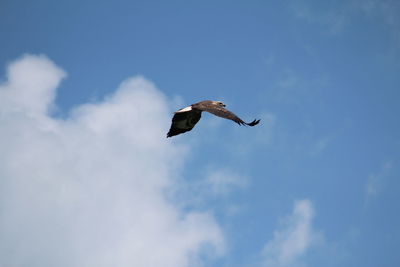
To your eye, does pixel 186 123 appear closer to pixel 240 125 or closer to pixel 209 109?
pixel 209 109

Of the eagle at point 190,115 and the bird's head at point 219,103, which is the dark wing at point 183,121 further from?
the bird's head at point 219,103

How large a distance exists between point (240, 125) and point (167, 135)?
25.3 feet

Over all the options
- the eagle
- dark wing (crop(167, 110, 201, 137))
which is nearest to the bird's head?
the eagle

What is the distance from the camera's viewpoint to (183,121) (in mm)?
33094

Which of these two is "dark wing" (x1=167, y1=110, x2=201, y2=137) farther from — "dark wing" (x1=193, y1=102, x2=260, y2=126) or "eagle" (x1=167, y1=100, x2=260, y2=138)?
"dark wing" (x1=193, y1=102, x2=260, y2=126)

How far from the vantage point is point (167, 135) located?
1330 inches

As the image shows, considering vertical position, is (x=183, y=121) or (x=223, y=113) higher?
(x=183, y=121)

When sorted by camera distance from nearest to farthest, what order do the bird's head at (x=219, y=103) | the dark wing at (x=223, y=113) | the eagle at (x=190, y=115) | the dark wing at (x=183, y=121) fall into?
the dark wing at (x=223, y=113) < the eagle at (x=190, y=115) < the bird's head at (x=219, y=103) < the dark wing at (x=183, y=121)

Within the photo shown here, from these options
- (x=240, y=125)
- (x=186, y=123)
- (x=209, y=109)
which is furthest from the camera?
(x=186, y=123)

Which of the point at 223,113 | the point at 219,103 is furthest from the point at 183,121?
the point at 223,113

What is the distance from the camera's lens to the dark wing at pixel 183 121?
32500mm

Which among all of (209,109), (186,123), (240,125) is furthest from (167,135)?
(240,125)

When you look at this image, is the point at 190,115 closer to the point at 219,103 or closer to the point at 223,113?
the point at 219,103

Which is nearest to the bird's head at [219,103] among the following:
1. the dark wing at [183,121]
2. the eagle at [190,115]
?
the eagle at [190,115]
